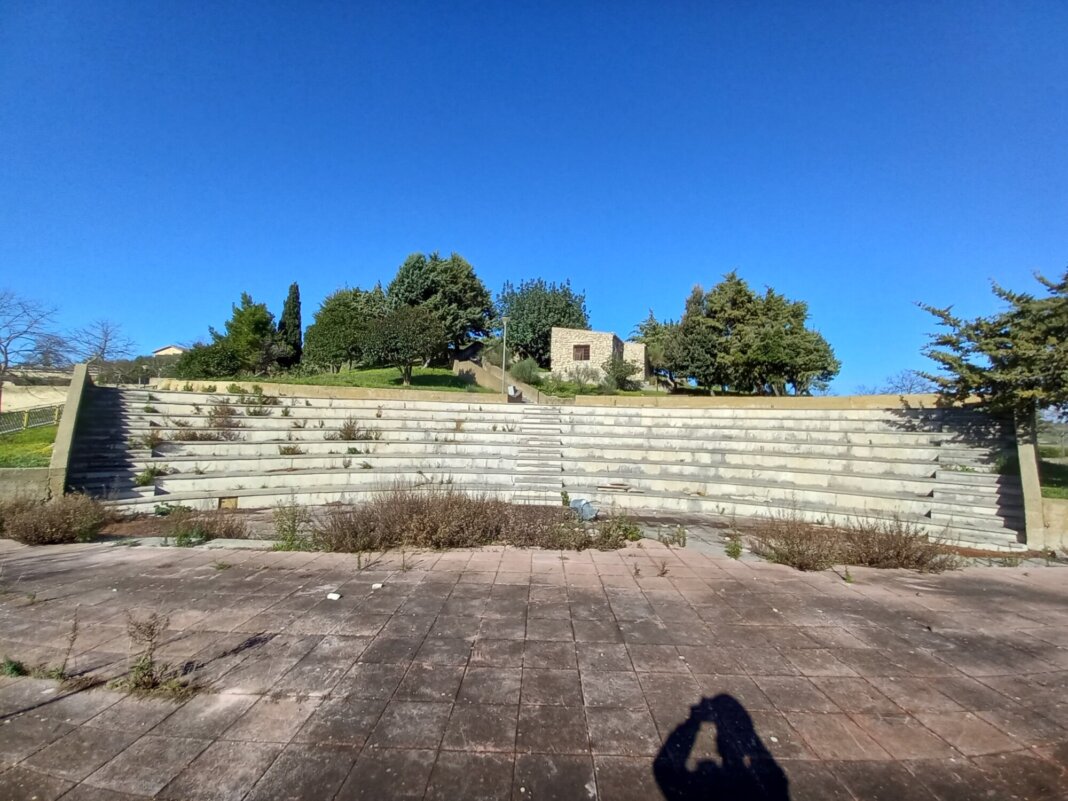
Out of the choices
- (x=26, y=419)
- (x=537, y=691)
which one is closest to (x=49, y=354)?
(x=26, y=419)

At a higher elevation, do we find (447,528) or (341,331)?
(341,331)

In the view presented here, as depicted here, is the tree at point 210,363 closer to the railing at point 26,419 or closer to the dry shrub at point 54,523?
the railing at point 26,419

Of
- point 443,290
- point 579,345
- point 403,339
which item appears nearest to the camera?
point 403,339

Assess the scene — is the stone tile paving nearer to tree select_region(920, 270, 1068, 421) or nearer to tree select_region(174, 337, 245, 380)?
tree select_region(920, 270, 1068, 421)

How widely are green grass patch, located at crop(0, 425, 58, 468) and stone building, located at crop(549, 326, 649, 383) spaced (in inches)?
914

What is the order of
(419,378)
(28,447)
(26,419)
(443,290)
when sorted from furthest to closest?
(443,290)
(419,378)
(26,419)
(28,447)

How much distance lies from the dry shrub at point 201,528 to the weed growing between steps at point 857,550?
7325mm

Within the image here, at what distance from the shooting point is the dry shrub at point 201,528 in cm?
607

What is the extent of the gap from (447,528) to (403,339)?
57.1ft

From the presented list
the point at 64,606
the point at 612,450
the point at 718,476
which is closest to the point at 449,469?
the point at 612,450

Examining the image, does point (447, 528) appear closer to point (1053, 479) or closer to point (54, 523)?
point (54, 523)

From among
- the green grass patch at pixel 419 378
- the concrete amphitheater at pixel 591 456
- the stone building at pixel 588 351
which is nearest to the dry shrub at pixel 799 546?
the concrete amphitheater at pixel 591 456

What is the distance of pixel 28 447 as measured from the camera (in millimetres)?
9750

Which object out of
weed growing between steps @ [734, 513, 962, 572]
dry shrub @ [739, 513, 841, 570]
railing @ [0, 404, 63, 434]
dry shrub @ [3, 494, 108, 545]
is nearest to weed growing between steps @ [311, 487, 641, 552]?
dry shrub @ [739, 513, 841, 570]
